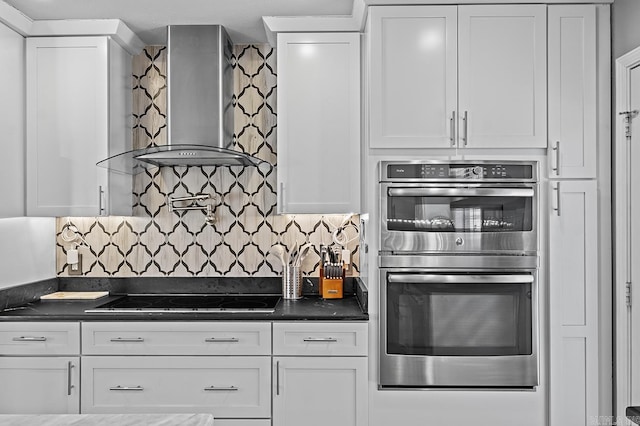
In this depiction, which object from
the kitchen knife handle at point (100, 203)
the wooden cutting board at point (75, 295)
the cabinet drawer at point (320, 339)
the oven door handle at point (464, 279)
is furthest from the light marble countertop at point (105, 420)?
the wooden cutting board at point (75, 295)

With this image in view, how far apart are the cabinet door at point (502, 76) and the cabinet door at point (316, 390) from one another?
1272 millimetres

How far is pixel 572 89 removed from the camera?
2.66 m

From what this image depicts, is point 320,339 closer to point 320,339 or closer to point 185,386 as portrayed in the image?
point 320,339

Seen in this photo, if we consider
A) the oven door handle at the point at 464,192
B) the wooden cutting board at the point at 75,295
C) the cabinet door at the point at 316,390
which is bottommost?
the cabinet door at the point at 316,390

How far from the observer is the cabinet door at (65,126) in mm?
3066

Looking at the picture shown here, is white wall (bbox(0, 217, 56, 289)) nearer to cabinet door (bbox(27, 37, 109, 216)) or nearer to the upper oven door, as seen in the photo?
cabinet door (bbox(27, 37, 109, 216))

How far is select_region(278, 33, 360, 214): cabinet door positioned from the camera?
299cm

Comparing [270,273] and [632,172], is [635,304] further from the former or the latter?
[270,273]

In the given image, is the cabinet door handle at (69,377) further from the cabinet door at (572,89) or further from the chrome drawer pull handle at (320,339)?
the cabinet door at (572,89)

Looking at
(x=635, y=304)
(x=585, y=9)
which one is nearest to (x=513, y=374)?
(x=635, y=304)

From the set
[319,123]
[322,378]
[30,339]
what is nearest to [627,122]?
[319,123]

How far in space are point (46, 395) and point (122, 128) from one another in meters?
1.52

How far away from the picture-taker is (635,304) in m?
2.50

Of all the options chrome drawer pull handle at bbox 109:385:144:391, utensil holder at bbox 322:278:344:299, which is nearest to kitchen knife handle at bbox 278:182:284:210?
utensil holder at bbox 322:278:344:299
